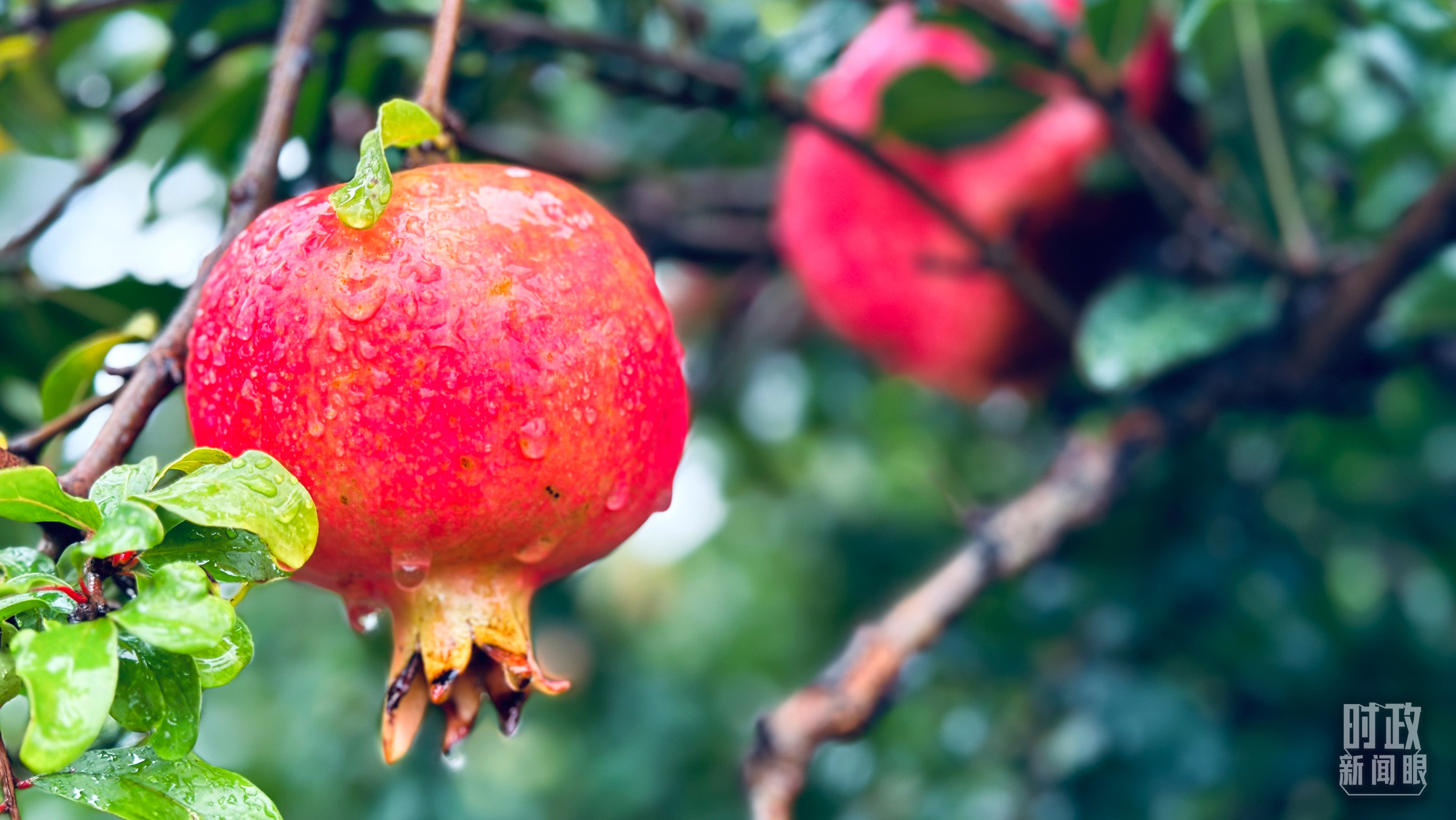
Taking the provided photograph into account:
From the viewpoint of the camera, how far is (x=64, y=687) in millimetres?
331

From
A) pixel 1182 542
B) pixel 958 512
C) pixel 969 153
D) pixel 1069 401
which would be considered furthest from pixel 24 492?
pixel 1182 542

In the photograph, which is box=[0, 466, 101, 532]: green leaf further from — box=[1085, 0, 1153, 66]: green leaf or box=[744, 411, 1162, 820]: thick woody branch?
box=[1085, 0, 1153, 66]: green leaf

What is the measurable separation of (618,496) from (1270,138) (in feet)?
2.41

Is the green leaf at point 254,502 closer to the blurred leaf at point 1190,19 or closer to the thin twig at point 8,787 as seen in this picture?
the thin twig at point 8,787

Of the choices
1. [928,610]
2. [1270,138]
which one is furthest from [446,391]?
[1270,138]

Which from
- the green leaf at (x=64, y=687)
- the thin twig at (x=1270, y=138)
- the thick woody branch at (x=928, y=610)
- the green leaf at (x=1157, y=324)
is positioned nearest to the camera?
the green leaf at (x=64, y=687)

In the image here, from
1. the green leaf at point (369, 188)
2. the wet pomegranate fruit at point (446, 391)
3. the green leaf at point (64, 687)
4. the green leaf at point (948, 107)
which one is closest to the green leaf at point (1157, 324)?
the green leaf at point (948, 107)

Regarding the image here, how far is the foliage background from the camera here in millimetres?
872

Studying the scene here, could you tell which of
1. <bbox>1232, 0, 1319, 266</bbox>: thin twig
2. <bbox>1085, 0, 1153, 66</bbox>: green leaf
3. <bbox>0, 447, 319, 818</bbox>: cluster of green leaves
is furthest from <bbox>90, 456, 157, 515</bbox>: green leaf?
<bbox>1232, 0, 1319, 266</bbox>: thin twig

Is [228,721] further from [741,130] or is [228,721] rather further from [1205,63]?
[1205,63]

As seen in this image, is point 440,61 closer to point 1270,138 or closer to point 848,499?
point 1270,138

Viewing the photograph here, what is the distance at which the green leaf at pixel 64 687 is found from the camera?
322 mm

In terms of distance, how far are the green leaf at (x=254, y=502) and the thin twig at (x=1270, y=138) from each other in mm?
787

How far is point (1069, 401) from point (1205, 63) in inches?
12.1
